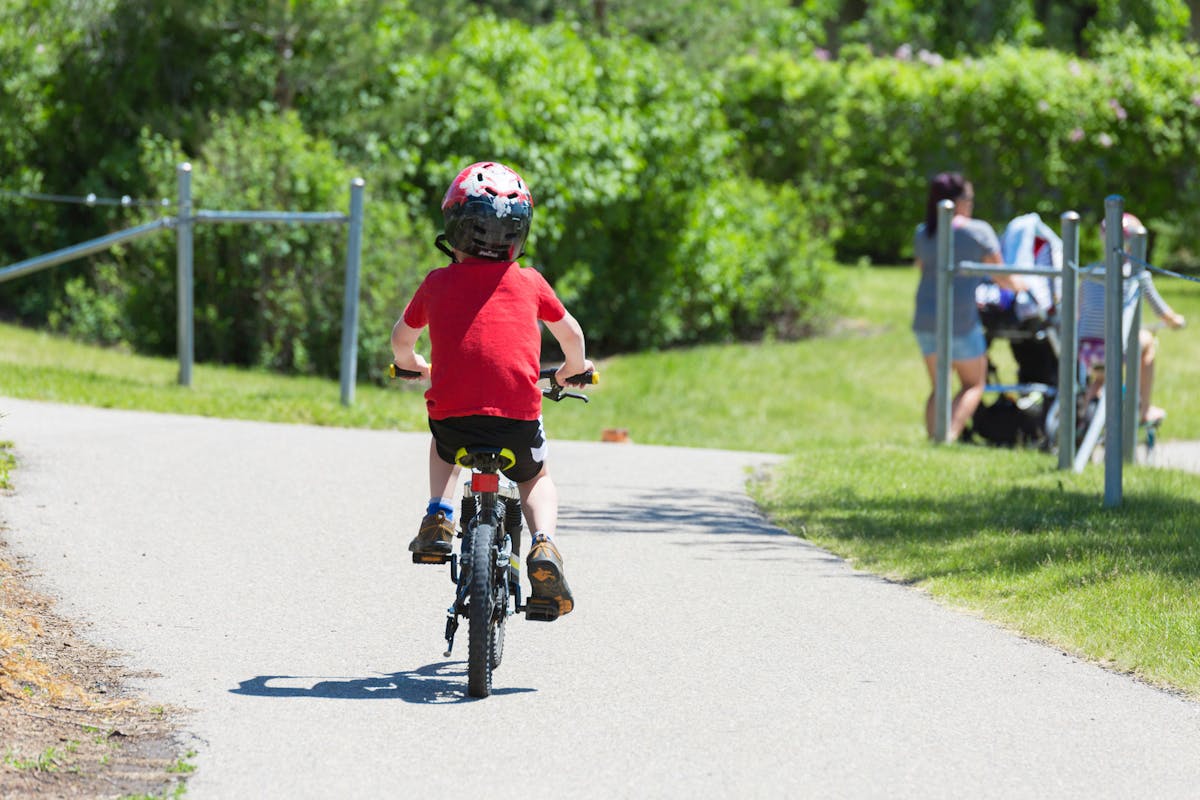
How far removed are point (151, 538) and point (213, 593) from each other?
38.6 inches

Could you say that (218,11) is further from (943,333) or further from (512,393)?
(512,393)

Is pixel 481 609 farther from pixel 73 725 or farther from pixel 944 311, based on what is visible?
pixel 944 311

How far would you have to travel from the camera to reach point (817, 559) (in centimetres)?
765

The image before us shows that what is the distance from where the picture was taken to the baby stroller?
12.0m

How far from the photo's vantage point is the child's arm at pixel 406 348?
5.57m

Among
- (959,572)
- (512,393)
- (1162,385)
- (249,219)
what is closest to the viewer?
(512,393)

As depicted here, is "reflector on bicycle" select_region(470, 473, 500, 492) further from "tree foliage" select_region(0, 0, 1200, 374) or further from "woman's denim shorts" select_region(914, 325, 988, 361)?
"tree foliage" select_region(0, 0, 1200, 374)

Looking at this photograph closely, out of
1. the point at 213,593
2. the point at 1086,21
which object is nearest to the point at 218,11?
the point at 213,593

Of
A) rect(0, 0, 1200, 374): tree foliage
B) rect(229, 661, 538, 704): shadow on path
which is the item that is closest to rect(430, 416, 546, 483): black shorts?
rect(229, 661, 538, 704): shadow on path

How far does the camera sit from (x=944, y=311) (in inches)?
456

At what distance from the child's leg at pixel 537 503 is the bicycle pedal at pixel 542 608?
244 mm

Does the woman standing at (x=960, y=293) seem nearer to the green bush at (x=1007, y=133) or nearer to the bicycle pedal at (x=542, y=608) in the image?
the bicycle pedal at (x=542, y=608)

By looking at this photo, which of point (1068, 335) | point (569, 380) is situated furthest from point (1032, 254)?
point (569, 380)

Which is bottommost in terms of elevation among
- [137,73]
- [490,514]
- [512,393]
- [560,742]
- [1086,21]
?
[560,742]
